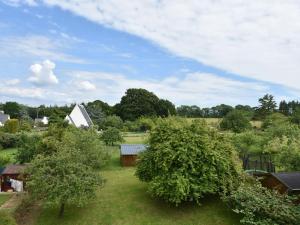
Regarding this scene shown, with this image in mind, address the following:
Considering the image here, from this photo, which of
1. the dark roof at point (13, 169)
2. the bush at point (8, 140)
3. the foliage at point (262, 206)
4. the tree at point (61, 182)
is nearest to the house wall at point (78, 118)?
the bush at point (8, 140)

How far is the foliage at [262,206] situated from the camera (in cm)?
1482

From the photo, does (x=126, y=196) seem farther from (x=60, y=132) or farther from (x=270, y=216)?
(x=60, y=132)

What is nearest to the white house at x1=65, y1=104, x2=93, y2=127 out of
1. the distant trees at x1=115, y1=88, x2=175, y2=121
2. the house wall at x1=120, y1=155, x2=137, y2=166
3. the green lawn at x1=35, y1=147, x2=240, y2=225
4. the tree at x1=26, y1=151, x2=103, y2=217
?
the distant trees at x1=115, y1=88, x2=175, y2=121

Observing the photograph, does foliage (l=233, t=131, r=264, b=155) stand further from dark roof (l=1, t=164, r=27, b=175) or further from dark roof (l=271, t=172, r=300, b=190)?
dark roof (l=1, t=164, r=27, b=175)

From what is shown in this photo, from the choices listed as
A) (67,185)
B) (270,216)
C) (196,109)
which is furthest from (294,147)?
(196,109)

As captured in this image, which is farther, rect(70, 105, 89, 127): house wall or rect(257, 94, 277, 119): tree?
rect(257, 94, 277, 119): tree

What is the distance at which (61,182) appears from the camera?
59.7 feet

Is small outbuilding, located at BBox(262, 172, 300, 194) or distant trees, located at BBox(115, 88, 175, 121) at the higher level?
distant trees, located at BBox(115, 88, 175, 121)

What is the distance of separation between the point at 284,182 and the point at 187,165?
18.7 ft

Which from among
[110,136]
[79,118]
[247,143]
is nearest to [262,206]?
[247,143]

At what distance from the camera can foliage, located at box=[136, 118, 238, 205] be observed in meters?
18.6

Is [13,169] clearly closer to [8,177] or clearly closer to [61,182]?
[8,177]

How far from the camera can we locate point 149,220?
1856 cm

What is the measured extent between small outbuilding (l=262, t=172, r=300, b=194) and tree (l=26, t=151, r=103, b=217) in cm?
1069
